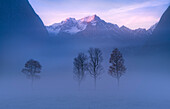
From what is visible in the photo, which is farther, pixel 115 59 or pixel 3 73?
pixel 3 73

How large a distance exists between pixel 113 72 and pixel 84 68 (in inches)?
344

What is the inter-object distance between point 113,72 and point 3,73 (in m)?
164

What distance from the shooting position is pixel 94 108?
23.4 m

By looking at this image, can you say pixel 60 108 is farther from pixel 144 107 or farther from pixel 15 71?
pixel 15 71

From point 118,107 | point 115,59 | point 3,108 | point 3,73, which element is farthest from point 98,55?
point 3,73

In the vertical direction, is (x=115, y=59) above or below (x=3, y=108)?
above

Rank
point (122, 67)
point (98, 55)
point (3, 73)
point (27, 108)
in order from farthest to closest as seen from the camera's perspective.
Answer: point (3, 73)
point (98, 55)
point (122, 67)
point (27, 108)

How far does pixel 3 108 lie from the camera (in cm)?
2581


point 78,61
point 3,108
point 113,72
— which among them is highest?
point 78,61

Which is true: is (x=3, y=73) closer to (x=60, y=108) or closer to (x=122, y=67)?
(x=122, y=67)

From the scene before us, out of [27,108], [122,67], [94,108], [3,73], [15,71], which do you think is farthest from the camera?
[15,71]

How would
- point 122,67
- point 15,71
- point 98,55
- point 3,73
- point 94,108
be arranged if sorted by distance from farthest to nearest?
point 15,71, point 3,73, point 98,55, point 122,67, point 94,108

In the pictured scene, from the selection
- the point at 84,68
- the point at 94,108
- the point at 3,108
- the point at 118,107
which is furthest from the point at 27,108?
the point at 84,68

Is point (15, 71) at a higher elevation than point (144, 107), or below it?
higher
